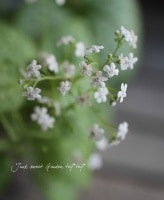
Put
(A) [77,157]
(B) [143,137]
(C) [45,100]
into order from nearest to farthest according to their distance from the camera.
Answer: (C) [45,100] → (A) [77,157] → (B) [143,137]

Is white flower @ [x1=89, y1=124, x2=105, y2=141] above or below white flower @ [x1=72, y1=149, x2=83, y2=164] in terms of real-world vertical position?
below

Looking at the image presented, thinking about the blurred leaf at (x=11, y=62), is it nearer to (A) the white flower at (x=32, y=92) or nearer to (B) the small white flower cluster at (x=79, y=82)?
(B) the small white flower cluster at (x=79, y=82)

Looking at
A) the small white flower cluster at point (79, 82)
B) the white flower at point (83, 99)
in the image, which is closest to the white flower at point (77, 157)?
the small white flower cluster at point (79, 82)

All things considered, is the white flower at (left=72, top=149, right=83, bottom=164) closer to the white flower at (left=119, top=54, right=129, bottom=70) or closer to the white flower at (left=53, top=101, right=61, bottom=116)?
the white flower at (left=53, top=101, right=61, bottom=116)

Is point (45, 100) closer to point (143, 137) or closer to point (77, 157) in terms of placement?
point (77, 157)

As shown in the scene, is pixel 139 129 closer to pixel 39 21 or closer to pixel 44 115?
pixel 39 21

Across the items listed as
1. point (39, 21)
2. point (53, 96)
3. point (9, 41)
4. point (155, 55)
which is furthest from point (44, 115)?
point (155, 55)

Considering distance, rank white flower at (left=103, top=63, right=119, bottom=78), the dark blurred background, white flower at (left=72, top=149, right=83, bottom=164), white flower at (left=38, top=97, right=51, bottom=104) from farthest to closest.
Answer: the dark blurred background
white flower at (left=72, top=149, right=83, bottom=164)
white flower at (left=38, top=97, right=51, bottom=104)
white flower at (left=103, top=63, right=119, bottom=78)

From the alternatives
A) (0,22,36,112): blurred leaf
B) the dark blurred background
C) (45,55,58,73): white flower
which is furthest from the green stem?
the dark blurred background

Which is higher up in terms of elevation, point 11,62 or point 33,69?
point 11,62

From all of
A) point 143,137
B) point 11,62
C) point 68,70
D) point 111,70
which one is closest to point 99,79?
point 111,70
